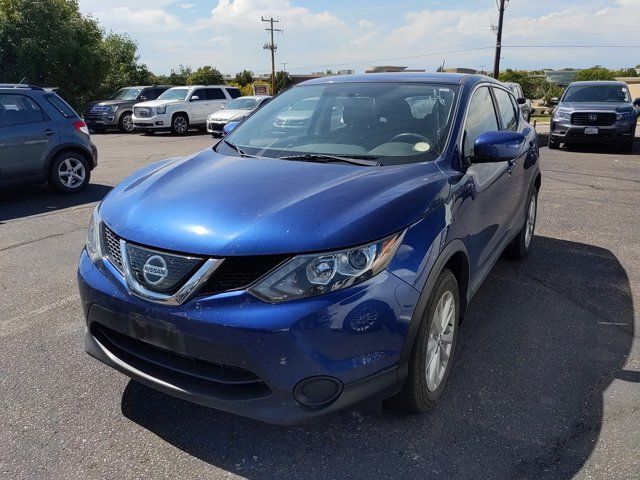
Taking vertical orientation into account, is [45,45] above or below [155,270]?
above

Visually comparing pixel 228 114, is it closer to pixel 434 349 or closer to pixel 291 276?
pixel 434 349

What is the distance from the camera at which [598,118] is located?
13.2m

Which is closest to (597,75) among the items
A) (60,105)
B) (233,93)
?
(233,93)

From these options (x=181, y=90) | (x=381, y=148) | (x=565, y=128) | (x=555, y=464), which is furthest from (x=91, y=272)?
(x=181, y=90)

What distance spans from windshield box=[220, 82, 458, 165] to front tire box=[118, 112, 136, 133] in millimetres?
19358

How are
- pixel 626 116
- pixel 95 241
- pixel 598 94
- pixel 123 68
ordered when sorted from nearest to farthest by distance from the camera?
pixel 95 241, pixel 626 116, pixel 598 94, pixel 123 68

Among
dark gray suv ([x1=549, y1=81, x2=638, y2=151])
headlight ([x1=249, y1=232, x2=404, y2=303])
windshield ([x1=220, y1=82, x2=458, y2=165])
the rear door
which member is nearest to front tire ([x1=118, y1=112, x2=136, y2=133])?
the rear door

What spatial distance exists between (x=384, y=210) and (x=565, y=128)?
12852 mm

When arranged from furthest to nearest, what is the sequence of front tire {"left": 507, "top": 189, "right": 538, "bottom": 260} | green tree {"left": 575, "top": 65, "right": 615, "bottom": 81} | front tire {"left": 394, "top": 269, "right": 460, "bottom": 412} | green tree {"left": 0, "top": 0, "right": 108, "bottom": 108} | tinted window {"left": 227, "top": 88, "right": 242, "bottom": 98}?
green tree {"left": 575, "top": 65, "right": 615, "bottom": 81} < green tree {"left": 0, "top": 0, "right": 108, "bottom": 108} < tinted window {"left": 227, "top": 88, "right": 242, "bottom": 98} < front tire {"left": 507, "top": 189, "right": 538, "bottom": 260} < front tire {"left": 394, "top": 269, "right": 460, "bottom": 412}

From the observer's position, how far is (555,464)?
244cm

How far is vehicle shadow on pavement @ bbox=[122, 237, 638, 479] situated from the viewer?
8.00 ft

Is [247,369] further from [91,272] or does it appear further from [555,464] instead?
[555,464]

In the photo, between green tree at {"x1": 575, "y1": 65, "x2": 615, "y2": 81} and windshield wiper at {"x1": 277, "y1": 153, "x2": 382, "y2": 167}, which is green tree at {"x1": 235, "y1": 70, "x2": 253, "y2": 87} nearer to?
green tree at {"x1": 575, "y1": 65, "x2": 615, "y2": 81}

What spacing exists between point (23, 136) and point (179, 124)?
13.9 metres
